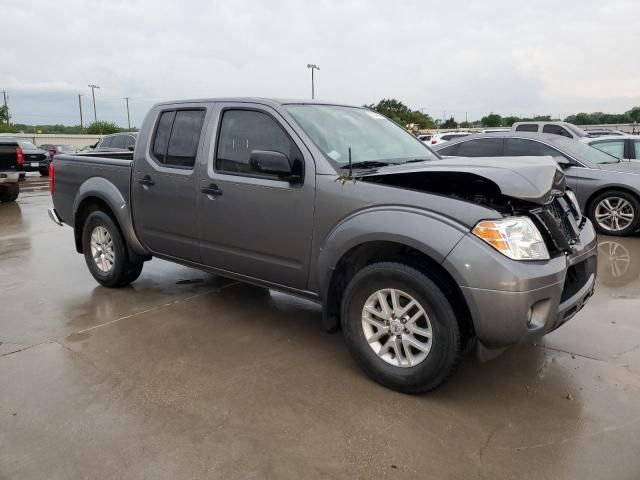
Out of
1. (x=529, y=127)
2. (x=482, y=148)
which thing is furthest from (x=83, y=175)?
(x=529, y=127)

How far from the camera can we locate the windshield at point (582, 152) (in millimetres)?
8484

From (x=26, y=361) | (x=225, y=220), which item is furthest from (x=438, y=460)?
(x=26, y=361)

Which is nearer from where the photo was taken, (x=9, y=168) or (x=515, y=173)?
(x=515, y=173)

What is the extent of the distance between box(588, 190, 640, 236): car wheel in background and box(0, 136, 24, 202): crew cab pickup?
12509 mm

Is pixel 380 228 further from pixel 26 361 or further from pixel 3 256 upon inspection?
pixel 3 256

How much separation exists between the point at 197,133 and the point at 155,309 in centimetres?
167

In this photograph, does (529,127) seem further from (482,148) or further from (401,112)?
(401,112)

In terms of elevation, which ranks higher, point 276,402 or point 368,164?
point 368,164

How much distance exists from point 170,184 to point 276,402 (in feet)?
7.28

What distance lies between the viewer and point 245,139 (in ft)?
13.4

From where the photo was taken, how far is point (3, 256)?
277 inches

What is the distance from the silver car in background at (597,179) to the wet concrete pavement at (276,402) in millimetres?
3575

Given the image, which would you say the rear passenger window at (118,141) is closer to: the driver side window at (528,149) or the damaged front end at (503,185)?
the driver side window at (528,149)

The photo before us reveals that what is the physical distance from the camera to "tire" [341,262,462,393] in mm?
2986
